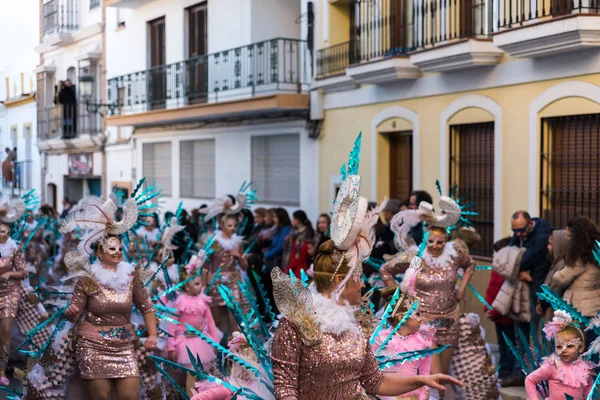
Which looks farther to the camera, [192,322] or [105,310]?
[192,322]

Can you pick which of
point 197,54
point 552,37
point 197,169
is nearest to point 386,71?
point 552,37

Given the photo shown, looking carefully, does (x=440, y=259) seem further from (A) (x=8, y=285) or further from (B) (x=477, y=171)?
(B) (x=477, y=171)

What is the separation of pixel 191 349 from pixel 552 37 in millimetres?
5150

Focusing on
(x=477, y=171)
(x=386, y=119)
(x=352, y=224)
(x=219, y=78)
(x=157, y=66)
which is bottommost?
(x=352, y=224)

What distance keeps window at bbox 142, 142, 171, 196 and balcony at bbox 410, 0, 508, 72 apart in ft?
35.8

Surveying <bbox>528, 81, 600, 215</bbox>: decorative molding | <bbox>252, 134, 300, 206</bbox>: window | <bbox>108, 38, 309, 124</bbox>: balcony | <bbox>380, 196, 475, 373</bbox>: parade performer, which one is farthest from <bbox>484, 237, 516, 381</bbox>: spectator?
<bbox>252, 134, 300, 206</bbox>: window

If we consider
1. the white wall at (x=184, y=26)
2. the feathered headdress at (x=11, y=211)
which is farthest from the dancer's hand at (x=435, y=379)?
the white wall at (x=184, y=26)

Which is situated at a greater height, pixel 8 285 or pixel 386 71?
pixel 386 71

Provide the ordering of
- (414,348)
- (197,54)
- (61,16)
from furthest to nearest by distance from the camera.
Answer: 1. (61,16)
2. (197,54)
3. (414,348)

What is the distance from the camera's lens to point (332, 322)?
493 centimetres

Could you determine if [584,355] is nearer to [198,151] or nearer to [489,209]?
[489,209]

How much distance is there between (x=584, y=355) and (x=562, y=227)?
16.9ft

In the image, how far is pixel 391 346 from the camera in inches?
276

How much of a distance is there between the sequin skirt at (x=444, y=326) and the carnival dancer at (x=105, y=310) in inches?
96.9
